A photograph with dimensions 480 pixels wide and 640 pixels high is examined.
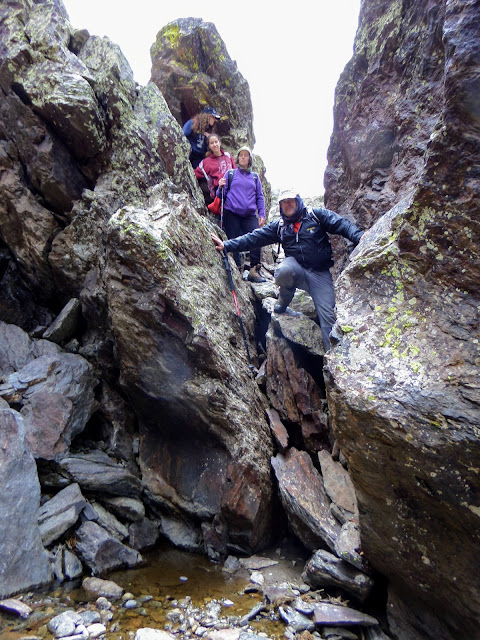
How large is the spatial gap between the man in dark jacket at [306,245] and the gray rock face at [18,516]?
723 centimetres

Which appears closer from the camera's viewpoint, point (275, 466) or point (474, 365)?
point (474, 365)

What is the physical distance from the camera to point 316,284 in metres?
10.6

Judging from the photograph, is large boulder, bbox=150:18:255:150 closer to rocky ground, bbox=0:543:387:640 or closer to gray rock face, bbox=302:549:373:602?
gray rock face, bbox=302:549:373:602

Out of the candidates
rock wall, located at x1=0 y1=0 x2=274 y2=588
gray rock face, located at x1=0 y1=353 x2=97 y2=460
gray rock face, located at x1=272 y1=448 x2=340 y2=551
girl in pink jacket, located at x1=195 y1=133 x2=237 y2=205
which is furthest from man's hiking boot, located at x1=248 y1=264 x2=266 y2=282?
gray rock face, located at x1=272 y1=448 x2=340 y2=551

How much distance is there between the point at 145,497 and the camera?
949cm

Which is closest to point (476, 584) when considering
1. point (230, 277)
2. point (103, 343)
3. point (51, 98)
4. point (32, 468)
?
point (32, 468)

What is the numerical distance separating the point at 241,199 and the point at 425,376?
10.5 meters

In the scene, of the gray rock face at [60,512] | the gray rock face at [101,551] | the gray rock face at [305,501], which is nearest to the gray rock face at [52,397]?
the gray rock face at [60,512]

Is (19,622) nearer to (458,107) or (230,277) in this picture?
(230,277)

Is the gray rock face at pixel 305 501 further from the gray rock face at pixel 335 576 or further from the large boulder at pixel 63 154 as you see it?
the large boulder at pixel 63 154

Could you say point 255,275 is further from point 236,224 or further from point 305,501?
point 305,501

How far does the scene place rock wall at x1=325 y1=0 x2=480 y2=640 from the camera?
4.87 metres

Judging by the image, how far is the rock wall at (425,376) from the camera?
4.87m

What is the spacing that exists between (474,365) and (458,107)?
3258mm
